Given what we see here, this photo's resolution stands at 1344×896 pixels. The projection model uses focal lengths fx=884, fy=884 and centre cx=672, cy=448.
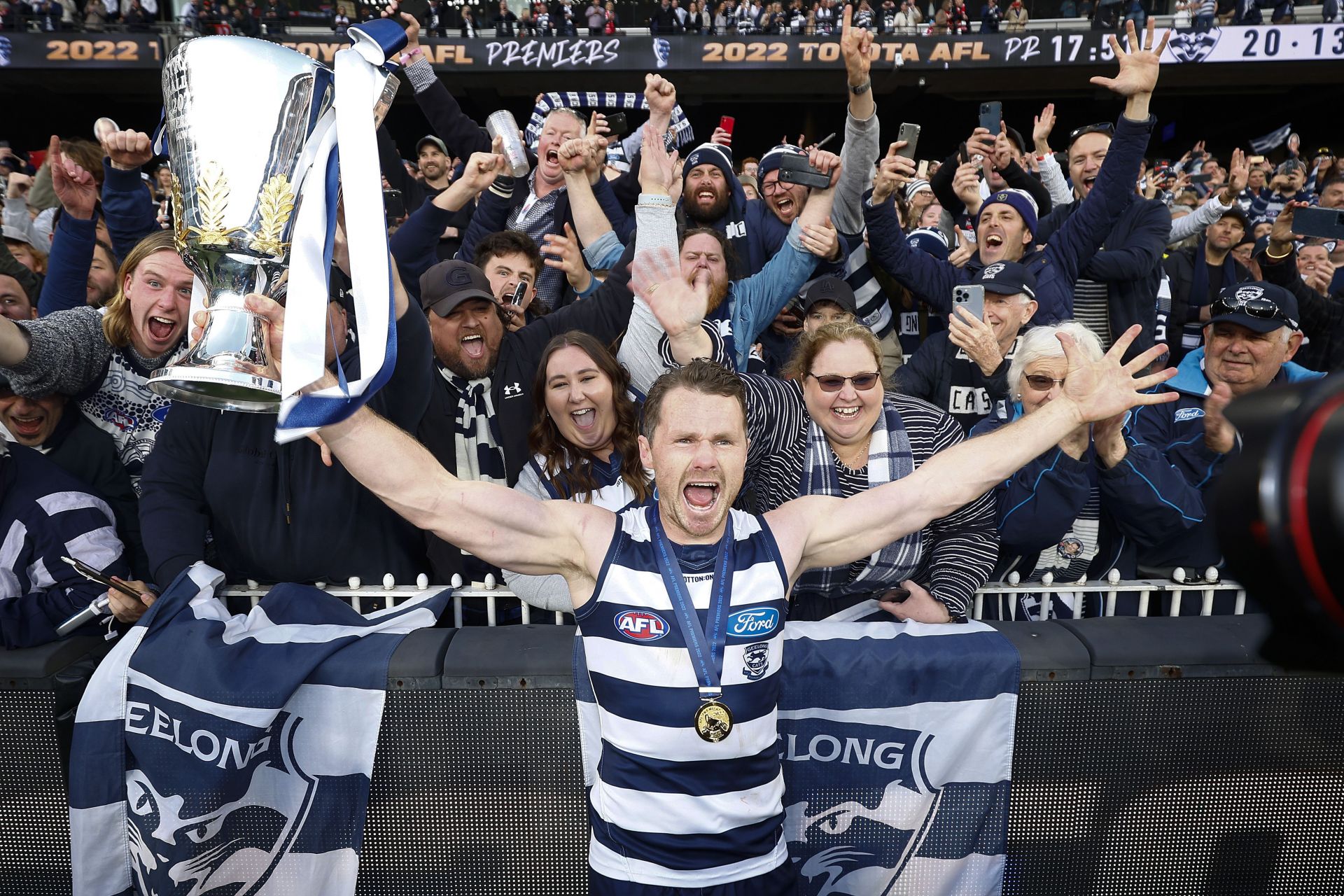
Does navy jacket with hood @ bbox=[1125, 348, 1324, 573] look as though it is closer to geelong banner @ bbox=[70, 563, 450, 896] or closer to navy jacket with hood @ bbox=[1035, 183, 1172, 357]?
navy jacket with hood @ bbox=[1035, 183, 1172, 357]

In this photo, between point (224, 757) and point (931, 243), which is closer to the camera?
point (224, 757)

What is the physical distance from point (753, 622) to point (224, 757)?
1371 millimetres

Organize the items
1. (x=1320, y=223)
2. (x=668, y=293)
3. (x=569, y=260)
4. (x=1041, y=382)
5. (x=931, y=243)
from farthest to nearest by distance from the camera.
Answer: (x=931, y=243) < (x=569, y=260) < (x=1320, y=223) < (x=1041, y=382) < (x=668, y=293)

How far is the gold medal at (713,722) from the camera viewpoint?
186 cm

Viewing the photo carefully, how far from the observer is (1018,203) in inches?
166

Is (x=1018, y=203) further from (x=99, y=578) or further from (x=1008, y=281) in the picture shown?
(x=99, y=578)

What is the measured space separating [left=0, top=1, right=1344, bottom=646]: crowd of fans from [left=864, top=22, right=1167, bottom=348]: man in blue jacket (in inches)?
0.6

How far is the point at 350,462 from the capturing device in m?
1.78

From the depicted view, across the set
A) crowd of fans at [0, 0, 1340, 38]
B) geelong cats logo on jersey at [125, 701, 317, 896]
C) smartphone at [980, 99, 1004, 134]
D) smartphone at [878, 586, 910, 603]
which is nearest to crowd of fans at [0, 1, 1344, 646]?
smartphone at [878, 586, 910, 603]

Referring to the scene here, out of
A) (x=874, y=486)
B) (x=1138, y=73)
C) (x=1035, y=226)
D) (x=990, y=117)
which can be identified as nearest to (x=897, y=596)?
(x=874, y=486)

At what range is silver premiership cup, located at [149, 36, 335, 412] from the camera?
181cm

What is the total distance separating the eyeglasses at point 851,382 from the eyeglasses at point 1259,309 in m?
1.53

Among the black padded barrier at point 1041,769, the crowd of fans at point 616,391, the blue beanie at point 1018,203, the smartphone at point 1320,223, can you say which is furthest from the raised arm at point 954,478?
the blue beanie at point 1018,203

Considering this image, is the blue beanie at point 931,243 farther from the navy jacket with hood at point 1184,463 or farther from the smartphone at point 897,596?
the smartphone at point 897,596
